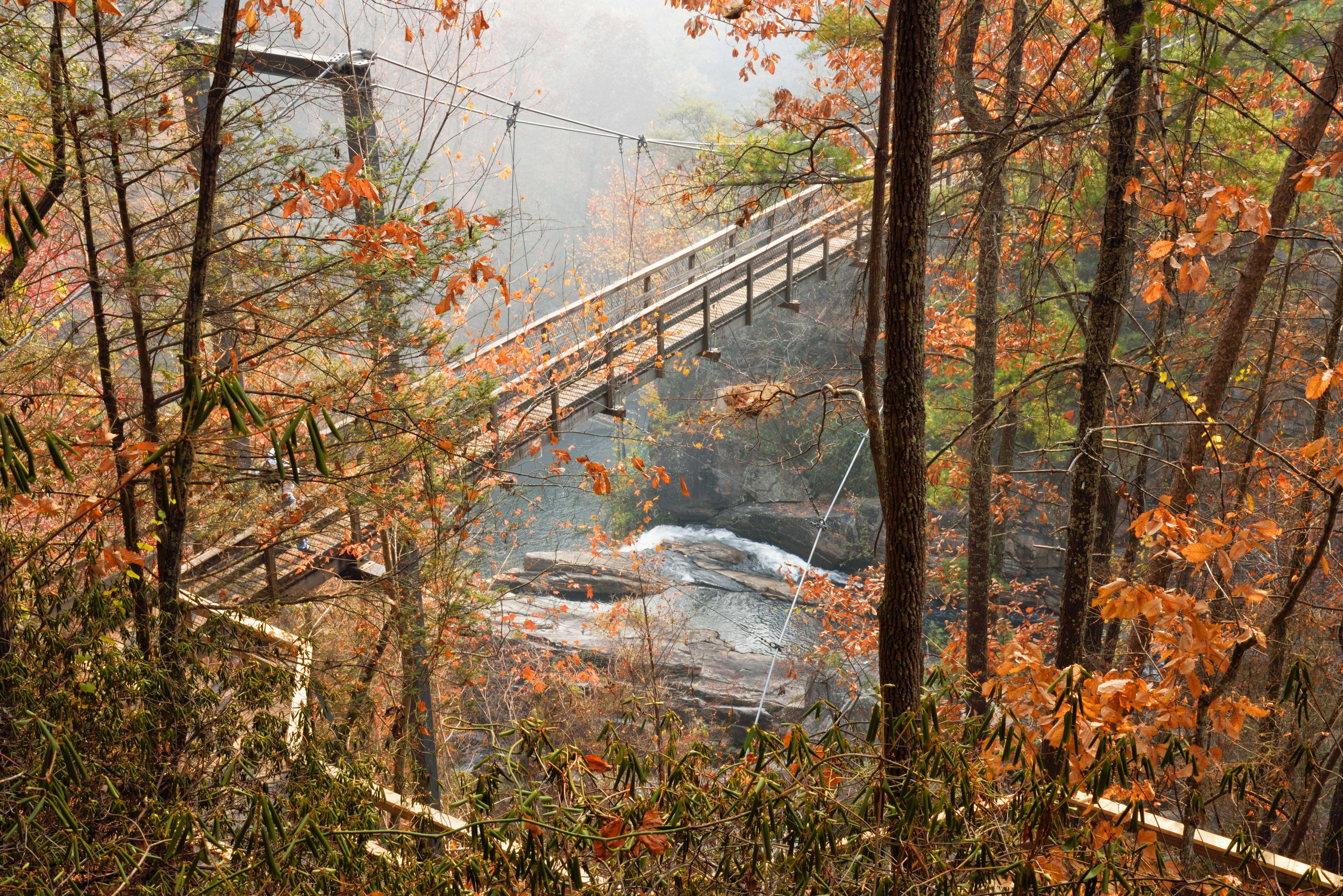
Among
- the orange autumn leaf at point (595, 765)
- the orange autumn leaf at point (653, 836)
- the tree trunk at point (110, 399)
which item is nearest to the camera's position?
the orange autumn leaf at point (653, 836)

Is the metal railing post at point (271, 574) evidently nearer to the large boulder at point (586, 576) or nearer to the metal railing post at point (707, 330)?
the metal railing post at point (707, 330)

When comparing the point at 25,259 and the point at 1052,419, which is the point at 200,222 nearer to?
the point at 25,259

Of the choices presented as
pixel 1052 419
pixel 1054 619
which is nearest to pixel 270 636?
pixel 1052 419

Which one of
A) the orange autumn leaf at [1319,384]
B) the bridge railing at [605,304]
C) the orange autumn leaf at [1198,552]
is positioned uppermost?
the orange autumn leaf at [1319,384]

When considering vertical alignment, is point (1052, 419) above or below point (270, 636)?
below

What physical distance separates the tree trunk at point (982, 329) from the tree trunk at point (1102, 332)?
89 centimetres

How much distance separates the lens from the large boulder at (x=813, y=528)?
12664 mm

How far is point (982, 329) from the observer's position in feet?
16.7

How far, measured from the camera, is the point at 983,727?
1.24 m

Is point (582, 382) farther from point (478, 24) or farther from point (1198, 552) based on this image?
point (1198, 552)

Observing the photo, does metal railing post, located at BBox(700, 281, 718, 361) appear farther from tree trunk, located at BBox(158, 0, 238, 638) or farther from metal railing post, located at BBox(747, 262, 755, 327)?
tree trunk, located at BBox(158, 0, 238, 638)

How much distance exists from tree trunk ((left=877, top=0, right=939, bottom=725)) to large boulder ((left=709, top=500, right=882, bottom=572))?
1009cm

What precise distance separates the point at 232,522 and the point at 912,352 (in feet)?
12.6

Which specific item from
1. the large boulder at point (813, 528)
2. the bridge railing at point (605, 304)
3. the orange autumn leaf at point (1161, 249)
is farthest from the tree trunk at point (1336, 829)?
the large boulder at point (813, 528)
